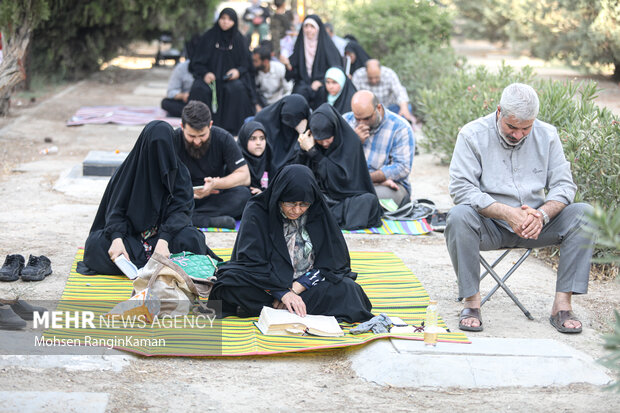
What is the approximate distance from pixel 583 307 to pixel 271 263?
196cm

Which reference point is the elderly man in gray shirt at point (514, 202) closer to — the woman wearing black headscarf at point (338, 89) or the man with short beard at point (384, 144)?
the man with short beard at point (384, 144)

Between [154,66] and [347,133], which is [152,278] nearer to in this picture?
[347,133]

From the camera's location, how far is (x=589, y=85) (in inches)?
A: 256

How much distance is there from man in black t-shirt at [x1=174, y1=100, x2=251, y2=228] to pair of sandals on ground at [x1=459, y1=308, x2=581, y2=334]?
2.47 metres

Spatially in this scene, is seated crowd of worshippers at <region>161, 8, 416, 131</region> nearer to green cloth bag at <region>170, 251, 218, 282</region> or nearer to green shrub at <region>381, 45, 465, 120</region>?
green shrub at <region>381, 45, 465, 120</region>

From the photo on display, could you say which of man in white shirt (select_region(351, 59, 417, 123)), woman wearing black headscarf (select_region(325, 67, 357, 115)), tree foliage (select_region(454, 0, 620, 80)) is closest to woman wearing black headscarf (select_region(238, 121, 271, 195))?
woman wearing black headscarf (select_region(325, 67, 357, 115))

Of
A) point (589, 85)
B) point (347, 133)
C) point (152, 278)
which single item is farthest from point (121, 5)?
point (152, 278)

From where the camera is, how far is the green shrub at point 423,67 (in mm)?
12930

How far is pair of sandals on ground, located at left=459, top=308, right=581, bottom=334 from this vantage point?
4.41 m

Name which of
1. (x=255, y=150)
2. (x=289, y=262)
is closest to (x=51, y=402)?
(x=289, y=262)

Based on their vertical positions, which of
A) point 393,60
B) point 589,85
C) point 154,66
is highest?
point 589,85

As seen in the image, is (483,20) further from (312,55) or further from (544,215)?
(544,215)

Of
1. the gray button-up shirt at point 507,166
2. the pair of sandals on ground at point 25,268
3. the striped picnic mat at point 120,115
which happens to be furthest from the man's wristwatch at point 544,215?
the striped picnic mat at point 120,115

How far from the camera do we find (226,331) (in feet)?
14.0
